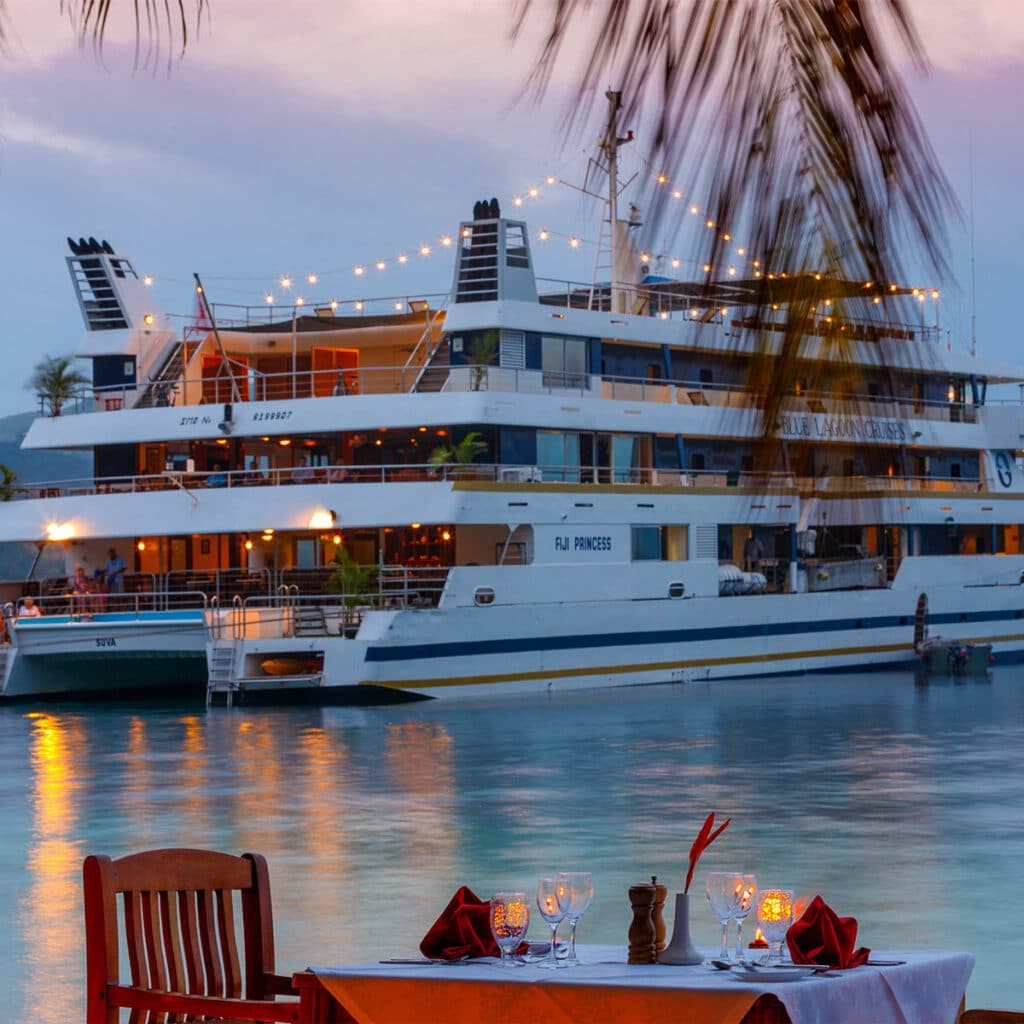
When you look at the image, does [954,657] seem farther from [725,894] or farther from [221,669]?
[725,894]

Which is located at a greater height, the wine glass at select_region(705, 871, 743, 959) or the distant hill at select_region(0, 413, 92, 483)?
the distant hill at select_region(0, 413, 92, 483)

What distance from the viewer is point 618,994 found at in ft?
9.73

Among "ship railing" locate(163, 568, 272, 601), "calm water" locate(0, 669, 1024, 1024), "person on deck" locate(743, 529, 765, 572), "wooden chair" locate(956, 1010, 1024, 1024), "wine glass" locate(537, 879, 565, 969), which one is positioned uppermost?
"person on deck" locate(743, 529, 765, 572)

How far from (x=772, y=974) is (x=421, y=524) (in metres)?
19.1

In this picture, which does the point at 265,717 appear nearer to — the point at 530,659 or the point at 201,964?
the point at 530,659

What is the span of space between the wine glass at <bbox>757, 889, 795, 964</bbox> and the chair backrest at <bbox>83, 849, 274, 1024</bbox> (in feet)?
3.55

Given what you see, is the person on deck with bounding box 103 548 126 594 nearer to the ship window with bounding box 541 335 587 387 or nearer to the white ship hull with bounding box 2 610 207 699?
the white ship hull with bounding box 2 610 207 699

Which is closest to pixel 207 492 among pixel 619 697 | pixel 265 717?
pixel 265 717

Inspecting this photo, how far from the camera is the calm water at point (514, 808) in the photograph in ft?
25.4

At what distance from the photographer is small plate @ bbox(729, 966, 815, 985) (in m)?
3.03

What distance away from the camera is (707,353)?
154 cm

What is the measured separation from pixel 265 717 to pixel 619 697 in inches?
187

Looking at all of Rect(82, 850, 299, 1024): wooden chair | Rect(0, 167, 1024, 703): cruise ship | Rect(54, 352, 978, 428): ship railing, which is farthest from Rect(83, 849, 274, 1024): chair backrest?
Rect(54, 352, 978, 428): ship railing

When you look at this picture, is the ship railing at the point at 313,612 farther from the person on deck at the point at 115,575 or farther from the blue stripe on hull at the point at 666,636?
the person on deck at the point at 115,575
